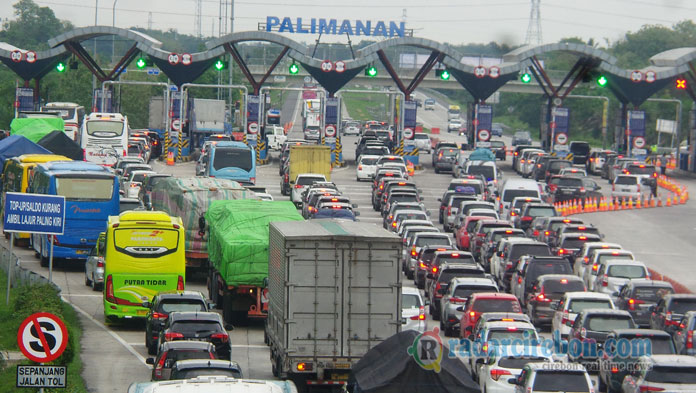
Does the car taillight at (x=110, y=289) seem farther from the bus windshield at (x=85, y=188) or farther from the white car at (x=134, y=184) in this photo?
the white car at (x=134, y=184)

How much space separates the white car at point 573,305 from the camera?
92.9ft

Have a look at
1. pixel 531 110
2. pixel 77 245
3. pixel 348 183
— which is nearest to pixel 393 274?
pixel 77 245

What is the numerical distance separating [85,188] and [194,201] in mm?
3199

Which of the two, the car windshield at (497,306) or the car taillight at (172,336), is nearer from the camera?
the car taillight at (172,336)

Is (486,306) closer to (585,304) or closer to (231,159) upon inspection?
(585,304)

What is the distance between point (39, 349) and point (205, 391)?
413 centimetres

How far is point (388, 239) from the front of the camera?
22.0 m

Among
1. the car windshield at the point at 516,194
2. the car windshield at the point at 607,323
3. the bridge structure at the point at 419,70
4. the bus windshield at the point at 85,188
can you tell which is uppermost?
the bridge structure at the point at 419,70

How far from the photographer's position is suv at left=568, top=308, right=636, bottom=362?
25797mm

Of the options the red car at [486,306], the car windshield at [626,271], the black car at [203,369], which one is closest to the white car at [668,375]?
the black car at [203,369]

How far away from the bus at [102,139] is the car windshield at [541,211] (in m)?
24.4

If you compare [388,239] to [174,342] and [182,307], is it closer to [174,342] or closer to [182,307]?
[174,342]

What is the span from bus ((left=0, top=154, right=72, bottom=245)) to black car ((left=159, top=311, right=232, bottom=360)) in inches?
836

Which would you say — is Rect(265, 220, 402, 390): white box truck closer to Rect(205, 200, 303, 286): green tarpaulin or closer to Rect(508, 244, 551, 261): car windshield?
Rect(205, 200, 303, 286): green tarpaulin
